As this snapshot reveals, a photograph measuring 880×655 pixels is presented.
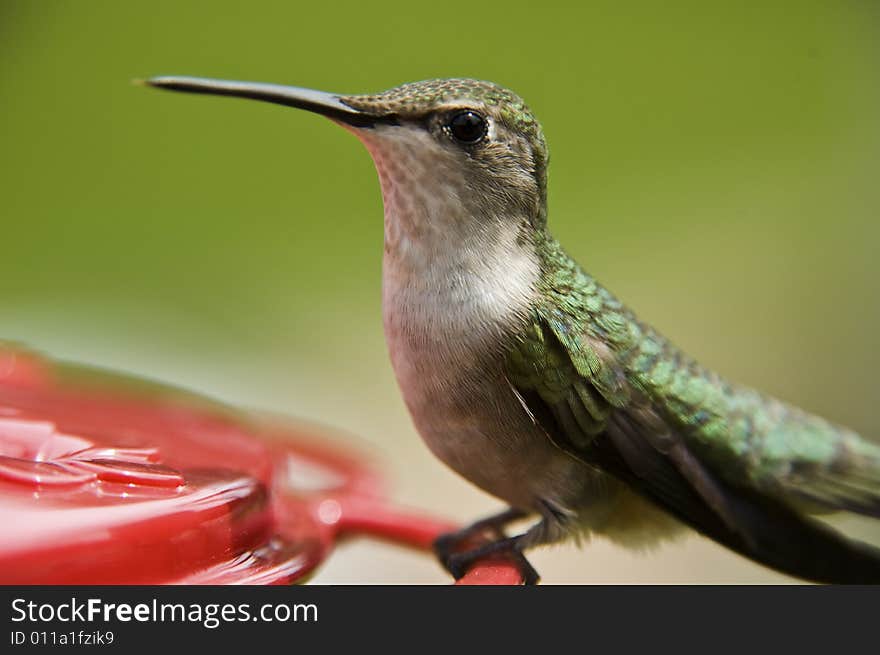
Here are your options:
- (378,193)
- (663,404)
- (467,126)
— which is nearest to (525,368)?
(663,404)

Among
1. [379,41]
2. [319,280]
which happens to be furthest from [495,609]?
[319,280]

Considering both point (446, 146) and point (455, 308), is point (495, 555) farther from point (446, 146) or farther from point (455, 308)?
point (446, 146)

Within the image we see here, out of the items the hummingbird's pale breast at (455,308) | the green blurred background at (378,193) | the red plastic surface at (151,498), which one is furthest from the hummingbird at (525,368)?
the green blurred background at (378,193)

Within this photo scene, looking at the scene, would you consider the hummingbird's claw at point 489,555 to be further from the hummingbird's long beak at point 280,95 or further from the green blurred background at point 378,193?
the green blurred background at point 378,193

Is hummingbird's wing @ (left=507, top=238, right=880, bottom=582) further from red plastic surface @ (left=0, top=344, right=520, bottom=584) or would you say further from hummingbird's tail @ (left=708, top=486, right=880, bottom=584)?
red plastic surface @ (left=0, top=344, right=520, bottom=584)

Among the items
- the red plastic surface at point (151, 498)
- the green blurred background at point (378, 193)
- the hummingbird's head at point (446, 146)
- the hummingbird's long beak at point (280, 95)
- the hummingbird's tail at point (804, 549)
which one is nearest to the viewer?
the red plastic surface at point (151, 498)

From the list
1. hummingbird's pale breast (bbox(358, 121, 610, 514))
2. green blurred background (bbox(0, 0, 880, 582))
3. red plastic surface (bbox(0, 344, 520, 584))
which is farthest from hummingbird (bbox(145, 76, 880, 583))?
green blurred background (bbox(0, 0, 880, 582))
